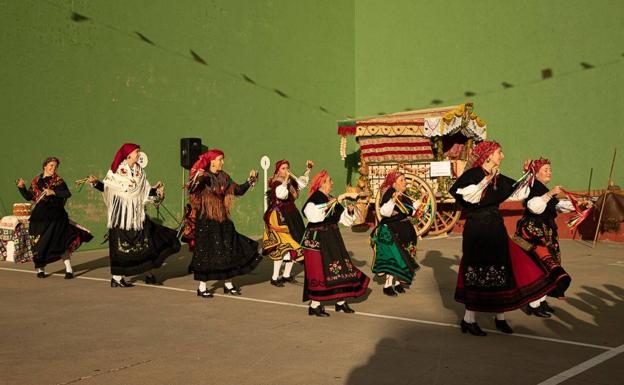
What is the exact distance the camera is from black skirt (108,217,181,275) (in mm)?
8578

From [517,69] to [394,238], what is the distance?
9.93m

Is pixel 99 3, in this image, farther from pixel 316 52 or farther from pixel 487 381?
pixel 487 381

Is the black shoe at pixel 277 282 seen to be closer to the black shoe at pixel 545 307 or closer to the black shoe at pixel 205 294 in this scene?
the black shoe at pixel 205 294

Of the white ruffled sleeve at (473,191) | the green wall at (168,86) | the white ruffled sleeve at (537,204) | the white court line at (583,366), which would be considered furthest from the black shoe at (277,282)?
the green wall at (168,86)

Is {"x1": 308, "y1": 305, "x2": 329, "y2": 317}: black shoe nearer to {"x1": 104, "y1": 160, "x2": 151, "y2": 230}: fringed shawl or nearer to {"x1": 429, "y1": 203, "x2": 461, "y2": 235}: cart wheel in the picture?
{"x1": 104, "y1": 160, "x2": 151, "y2": 230}: fringed shawl

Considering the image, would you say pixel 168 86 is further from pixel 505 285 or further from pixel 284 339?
pixel 505 285

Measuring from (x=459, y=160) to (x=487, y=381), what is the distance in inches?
418

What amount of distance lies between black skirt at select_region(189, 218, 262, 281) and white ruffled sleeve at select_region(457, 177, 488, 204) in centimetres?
315

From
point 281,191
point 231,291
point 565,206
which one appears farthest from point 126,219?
point 565,206

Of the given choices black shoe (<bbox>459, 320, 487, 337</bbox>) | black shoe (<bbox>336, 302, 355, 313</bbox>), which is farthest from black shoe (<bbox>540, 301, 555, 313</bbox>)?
black shoe (<bbox>336, 302, 355, 313</bbox>)

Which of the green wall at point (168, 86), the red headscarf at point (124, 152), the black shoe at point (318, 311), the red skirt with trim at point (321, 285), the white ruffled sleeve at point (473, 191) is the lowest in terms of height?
the black shoe at point (318, 311)

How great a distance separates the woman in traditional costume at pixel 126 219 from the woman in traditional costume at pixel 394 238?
2867mm

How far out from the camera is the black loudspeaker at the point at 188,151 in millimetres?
14125

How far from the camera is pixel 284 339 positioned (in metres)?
5.70
